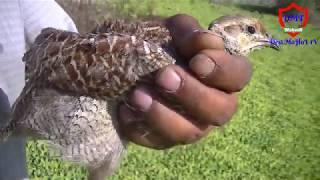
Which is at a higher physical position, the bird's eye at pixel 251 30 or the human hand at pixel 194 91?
the human hand at pixel 194 91

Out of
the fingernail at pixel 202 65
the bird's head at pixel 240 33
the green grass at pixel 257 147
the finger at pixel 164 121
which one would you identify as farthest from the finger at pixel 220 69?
the green grass at pixel 257 147

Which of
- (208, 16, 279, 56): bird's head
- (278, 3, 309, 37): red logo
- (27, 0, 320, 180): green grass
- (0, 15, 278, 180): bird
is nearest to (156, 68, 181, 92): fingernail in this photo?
(0, 15, 278, 180): bird

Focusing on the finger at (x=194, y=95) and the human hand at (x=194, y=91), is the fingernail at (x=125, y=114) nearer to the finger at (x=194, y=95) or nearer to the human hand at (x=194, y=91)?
the human hand at (x=194, y=91)

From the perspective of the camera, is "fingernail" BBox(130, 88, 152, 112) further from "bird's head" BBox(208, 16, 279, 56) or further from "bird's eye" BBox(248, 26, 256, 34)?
"bird's eye" BBox(248, 26, 256, 34)

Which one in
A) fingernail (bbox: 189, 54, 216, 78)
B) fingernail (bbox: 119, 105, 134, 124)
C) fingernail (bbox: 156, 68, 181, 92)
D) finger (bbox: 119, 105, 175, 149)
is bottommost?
finger (bbox: 119, 105, 175, 149)

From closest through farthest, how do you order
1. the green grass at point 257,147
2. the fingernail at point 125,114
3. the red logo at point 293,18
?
1. the fingernail at point 125,114
2. the green grass at point 257,147
3. the red logo at point 293,18

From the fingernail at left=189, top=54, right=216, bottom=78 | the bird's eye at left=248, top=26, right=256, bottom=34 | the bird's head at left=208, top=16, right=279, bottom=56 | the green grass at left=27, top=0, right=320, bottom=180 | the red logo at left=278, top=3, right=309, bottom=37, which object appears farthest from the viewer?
the red logo at left=278, top=3, right=309, bottom=37
